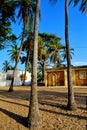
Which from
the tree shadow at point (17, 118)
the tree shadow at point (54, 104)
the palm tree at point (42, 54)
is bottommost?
the tree shadow at point (17, 118)

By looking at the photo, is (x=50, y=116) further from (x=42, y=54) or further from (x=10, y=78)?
(x=10, y=78)

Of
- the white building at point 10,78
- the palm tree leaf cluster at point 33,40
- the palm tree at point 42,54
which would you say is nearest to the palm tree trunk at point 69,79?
the palm tree leaf cluster at point 33,40

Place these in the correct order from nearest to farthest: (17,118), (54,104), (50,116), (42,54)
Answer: (50,116) → (17,118) → (54,104) → (42,54)

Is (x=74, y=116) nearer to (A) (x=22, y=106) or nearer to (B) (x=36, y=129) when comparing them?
(B) (x=36, y=129)

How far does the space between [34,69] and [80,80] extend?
72.3 ft

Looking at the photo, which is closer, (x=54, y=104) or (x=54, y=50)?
(x=54, y=104)

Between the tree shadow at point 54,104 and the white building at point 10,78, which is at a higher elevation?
the white building at point 10,78

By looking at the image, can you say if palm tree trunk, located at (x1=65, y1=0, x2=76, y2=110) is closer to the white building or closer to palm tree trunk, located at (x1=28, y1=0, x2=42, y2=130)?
palm tree trunk, located at (x1=28, y1=0, x2=42, y2=130)

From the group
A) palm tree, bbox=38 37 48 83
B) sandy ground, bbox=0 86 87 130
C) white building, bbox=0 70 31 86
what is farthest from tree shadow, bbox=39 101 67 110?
white building, bbox=0 70 31 86

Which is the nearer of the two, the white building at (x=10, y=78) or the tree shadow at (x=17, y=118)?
the tree shadow at (x=17, y=118)

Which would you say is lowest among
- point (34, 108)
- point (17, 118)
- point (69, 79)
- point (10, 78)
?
point (17, 118)

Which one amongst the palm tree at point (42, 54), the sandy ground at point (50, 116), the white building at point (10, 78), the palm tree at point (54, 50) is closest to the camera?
the sandy ground at point (50, 116)

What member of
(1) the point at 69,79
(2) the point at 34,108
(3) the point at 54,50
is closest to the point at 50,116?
(2) the point at 34,108

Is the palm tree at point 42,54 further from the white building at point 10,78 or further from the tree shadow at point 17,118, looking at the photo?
the tree shadow at point 17,118
